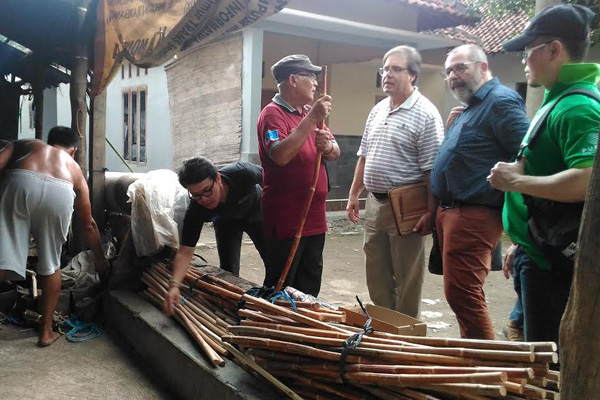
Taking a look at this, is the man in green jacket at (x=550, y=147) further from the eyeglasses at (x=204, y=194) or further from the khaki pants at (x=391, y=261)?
the eyeglasses at (x=204, y=194)

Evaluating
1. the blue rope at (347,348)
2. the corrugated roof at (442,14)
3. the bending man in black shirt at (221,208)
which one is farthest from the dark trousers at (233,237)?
the corrugated roof at (442,14)

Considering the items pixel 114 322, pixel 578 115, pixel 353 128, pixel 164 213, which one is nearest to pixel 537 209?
pixel 578 115

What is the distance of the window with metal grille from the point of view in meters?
12.0

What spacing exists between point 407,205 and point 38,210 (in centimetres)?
280

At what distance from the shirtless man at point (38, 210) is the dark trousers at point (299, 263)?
1.79 m

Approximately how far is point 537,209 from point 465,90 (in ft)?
3.95

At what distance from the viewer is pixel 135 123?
1238 cm

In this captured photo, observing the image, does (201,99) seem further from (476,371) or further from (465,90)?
(476,371)

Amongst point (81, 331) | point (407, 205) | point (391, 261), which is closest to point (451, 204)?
point (407, 205)

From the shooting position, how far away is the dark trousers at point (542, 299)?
7.28ft

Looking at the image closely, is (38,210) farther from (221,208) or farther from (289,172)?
(289,172)

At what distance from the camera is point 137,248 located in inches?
173

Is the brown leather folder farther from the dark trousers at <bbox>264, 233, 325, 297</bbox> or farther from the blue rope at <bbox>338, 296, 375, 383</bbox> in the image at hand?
the blue rope at <bbox>338, 296, 375, 383</bbox>

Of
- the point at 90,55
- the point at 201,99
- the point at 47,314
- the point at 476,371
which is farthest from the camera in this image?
the point at 201,99
